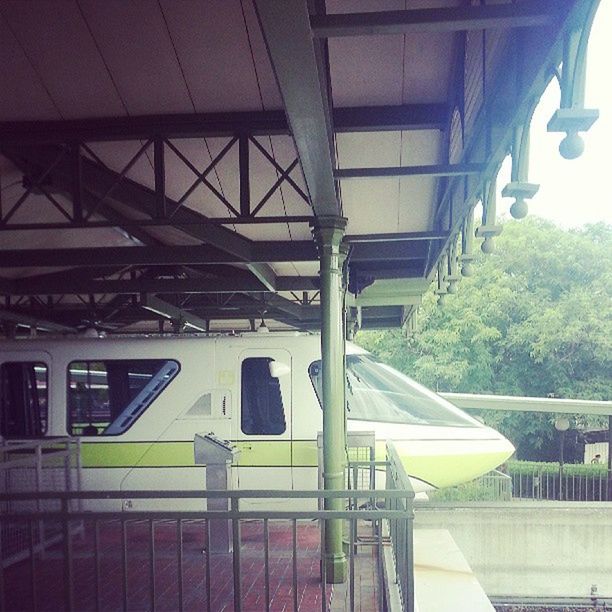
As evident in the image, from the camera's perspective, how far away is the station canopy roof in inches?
128

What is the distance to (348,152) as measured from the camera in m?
6.41

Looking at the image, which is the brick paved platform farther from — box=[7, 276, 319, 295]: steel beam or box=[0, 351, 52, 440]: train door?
box=[7, 276, 319, 295]: steel beam

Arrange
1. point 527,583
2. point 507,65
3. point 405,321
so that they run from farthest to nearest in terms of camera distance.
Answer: point 405,321 → point 527,583 → point 507,65

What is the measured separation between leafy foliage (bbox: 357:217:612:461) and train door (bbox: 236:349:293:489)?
55.2ft

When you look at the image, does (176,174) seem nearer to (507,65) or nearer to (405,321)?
(507,65)

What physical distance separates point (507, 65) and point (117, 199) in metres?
4.77

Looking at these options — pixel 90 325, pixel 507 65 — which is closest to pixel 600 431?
pixel 90 325

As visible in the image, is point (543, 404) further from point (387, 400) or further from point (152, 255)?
point (152, 255)

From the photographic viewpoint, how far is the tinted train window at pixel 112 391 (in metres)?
8.88

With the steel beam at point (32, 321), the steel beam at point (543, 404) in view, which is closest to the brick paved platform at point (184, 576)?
the steel beam at point (32, 321)

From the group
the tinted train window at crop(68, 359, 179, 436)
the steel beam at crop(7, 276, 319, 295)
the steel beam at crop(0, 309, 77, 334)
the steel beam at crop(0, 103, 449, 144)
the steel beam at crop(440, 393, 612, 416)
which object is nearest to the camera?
→ the steel beam at crop(0, 103, 449, 144)

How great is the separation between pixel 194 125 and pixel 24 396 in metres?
5.39

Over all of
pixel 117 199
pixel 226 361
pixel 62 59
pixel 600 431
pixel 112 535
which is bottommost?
pixel 600 431

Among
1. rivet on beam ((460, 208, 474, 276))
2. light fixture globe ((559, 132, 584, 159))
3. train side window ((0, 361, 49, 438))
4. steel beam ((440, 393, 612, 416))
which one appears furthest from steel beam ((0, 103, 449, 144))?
steel beam ((440, 393, 612, 416))
